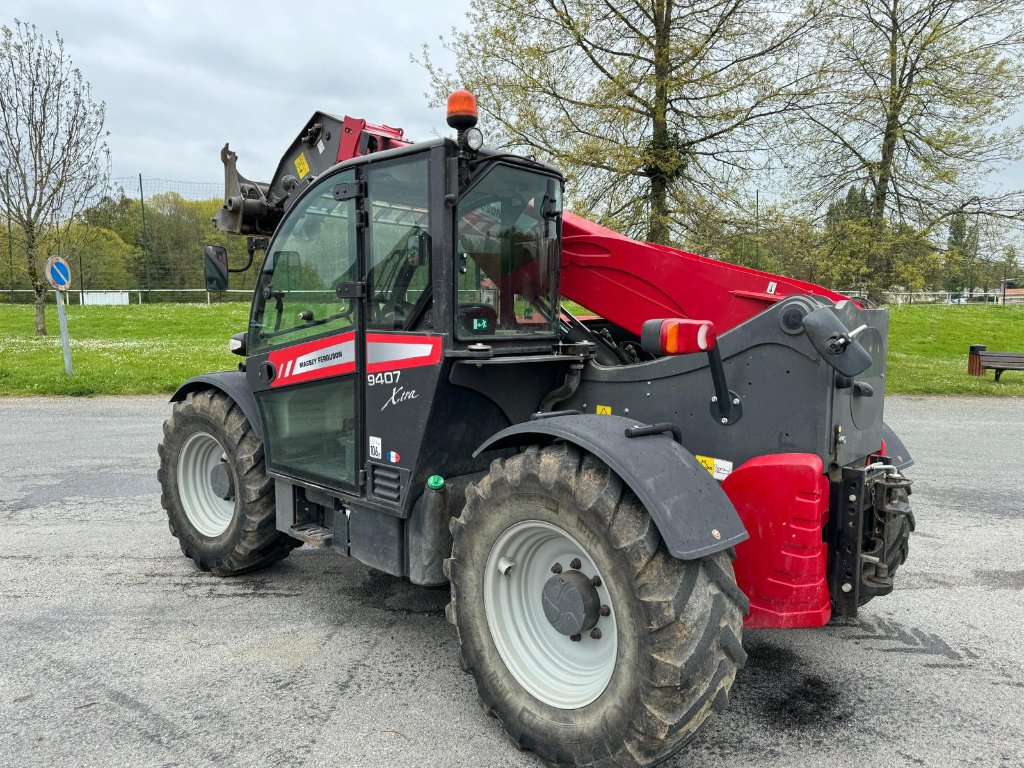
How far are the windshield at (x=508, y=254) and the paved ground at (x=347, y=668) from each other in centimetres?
167

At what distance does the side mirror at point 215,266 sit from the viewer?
423 centimetres

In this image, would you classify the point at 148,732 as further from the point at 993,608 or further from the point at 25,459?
the point at 25,459

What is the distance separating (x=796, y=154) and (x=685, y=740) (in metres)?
14.1

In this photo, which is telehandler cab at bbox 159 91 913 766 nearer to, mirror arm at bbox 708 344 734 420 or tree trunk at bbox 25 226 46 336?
mirror arm at bbox 708 344 734 420

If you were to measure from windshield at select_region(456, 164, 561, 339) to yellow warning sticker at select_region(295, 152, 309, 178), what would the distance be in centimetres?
176

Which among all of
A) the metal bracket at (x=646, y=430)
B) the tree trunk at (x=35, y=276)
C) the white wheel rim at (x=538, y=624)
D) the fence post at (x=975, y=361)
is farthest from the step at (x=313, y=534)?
the tree trunk at (x=35, y=276)

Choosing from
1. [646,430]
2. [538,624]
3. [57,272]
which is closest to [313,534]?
[538,624]

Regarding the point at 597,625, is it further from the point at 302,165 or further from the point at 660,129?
the point at 660,129

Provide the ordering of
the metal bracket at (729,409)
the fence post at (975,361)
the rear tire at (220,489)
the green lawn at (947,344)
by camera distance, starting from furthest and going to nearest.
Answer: the fence post at (975,361) < the green lawn at (947,344) < the rear tire at (220,489) < the metal bracket at (729,409)

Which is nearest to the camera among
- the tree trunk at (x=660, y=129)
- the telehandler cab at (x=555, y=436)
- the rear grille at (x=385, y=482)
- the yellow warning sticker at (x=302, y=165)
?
the telehandler cab at (x=555, y=436)

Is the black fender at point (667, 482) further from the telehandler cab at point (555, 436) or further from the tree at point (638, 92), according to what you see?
the tree at point (638, 92)

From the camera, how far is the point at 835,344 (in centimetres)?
267

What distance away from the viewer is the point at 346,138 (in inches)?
165

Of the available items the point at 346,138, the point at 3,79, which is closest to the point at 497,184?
the point at 346,138
